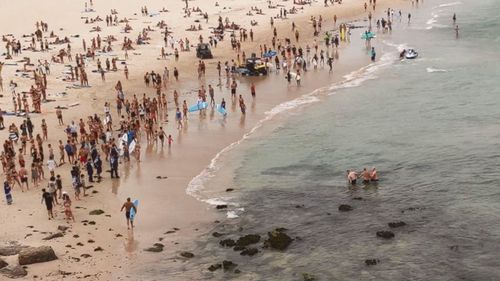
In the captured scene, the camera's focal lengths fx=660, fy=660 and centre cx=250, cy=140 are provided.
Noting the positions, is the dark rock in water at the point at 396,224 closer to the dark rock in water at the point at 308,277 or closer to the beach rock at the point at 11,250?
the dark rock in water at the point at 308,277

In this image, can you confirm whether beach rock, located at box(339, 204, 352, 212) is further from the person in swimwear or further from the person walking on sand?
the person walking on sand

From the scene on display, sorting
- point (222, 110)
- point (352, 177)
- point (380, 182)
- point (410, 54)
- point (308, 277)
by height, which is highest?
point (410, 54)

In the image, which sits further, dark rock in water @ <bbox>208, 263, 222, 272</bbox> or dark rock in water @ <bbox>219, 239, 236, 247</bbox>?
dark rock in water @ <bbox>219, 239, 236, 247</bbox>

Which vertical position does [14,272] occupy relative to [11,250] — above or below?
below

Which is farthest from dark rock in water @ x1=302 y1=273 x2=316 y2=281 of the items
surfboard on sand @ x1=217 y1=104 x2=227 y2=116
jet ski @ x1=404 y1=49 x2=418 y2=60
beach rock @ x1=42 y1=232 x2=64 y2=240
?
jet ski @ x1=404 y1=49 x2=418 y2=60

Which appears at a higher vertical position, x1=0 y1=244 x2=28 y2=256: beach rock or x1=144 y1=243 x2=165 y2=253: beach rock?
x1=0 y1=244 x2=28 y2=256: beach rock

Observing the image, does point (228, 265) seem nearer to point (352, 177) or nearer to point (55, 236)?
point (55, 236)

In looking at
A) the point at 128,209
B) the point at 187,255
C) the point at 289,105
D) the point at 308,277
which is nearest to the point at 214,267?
the point at 187,255
